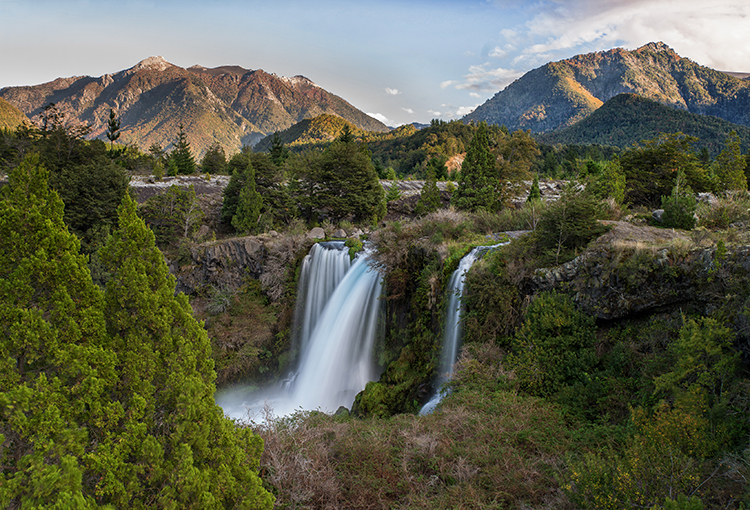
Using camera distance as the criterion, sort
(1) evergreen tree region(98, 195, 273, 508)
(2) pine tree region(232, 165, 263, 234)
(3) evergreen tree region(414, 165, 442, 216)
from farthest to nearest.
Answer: (3) evergreen tree region(414, 165, 442, 216) < (2) pine tree region(232, 165, 263, 234) < (1) evergreen tree region(98, 195, 273, 508)

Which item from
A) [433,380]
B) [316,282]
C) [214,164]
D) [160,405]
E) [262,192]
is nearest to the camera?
[160,405]

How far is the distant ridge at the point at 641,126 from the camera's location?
3428 inches

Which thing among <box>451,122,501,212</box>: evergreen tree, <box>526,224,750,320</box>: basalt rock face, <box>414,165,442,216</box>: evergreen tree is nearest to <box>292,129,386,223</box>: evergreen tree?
<box>414,165,442,216</box>: evergreen tree

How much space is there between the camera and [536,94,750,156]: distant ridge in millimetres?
87062

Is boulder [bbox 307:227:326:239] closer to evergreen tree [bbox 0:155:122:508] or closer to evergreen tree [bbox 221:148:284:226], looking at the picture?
evergreen tree [bbox 221:148:284:226]

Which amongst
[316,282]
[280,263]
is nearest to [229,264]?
[280,263]

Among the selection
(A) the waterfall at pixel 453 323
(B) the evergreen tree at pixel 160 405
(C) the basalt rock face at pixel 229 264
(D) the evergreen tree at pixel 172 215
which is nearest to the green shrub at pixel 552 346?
(A) the waterfall at pixel 453 323

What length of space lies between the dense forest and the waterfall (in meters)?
0.31

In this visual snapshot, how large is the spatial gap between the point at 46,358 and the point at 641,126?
134 meters

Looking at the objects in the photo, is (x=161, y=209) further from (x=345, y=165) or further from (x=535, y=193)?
(x=535, y=193)

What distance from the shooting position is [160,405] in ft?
13.2

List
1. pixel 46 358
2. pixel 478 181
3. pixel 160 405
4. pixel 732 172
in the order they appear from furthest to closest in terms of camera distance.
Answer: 1. pixel 478 181
2. pixel 732 172
3. pixel 160 405
4. pixel 46 358

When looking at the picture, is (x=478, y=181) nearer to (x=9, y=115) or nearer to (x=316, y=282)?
(x=316, y=282)

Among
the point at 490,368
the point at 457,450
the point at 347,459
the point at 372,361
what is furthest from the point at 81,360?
the point at 372,361
